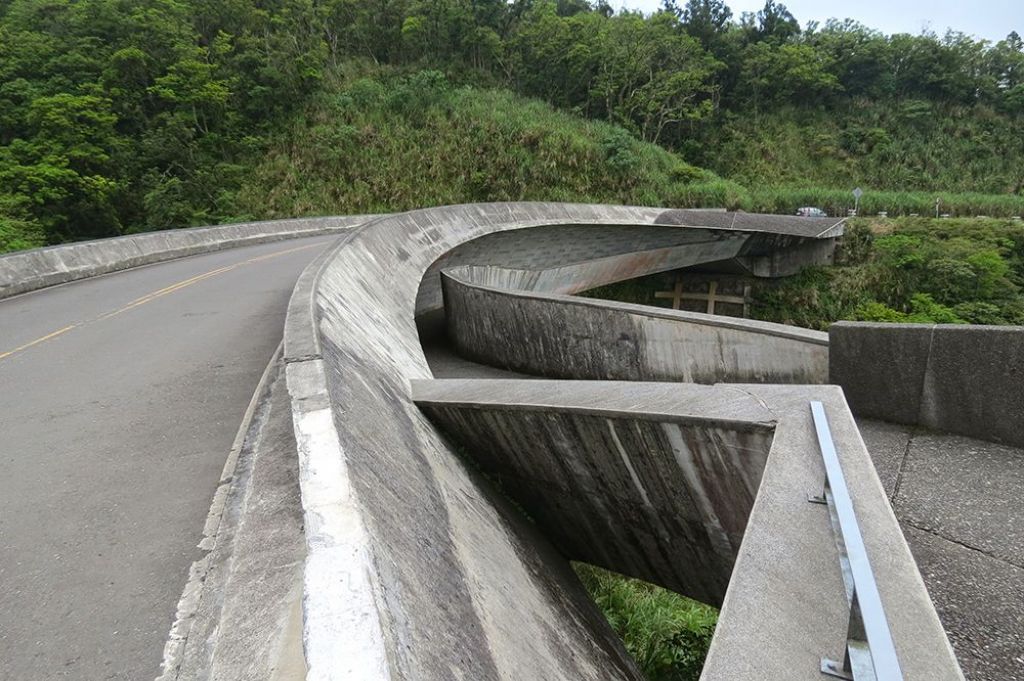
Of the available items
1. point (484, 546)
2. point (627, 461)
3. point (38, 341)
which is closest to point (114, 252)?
point (38, 341)

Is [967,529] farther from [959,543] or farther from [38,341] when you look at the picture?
[38,341]

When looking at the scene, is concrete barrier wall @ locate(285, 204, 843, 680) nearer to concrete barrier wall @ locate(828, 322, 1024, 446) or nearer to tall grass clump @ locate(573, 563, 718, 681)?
tall grass clump @ locate(573, 563, 718, 681)

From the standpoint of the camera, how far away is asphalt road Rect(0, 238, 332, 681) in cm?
262

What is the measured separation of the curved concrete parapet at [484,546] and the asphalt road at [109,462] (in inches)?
43.1

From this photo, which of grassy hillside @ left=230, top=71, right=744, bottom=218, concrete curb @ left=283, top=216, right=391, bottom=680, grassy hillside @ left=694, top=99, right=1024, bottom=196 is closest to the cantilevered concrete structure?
concrete curb @ left=283, top=216, right=391, bottom=680

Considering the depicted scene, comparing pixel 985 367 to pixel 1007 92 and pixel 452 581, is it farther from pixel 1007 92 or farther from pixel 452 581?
pixel 1007 92

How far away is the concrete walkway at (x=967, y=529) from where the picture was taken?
9.17 ft

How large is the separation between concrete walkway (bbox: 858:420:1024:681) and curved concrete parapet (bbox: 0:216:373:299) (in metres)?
12.4

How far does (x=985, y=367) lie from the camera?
15.2 ft

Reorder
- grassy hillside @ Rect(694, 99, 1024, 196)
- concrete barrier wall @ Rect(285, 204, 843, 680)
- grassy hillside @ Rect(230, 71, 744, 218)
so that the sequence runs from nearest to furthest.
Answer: concrete barrier wall @ Rect(285, 204, 843, 680)
grassy hillside @ Rect(230, 71, 744, 218)
grassy hillside @ Rect(694, 99, 1024, 196)

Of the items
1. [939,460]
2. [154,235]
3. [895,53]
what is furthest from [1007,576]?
[895,53]

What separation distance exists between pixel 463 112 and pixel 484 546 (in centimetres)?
3105

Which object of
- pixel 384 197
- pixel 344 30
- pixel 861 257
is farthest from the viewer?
pixel 344 30

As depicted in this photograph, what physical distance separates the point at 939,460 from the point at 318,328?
481 centimetres
